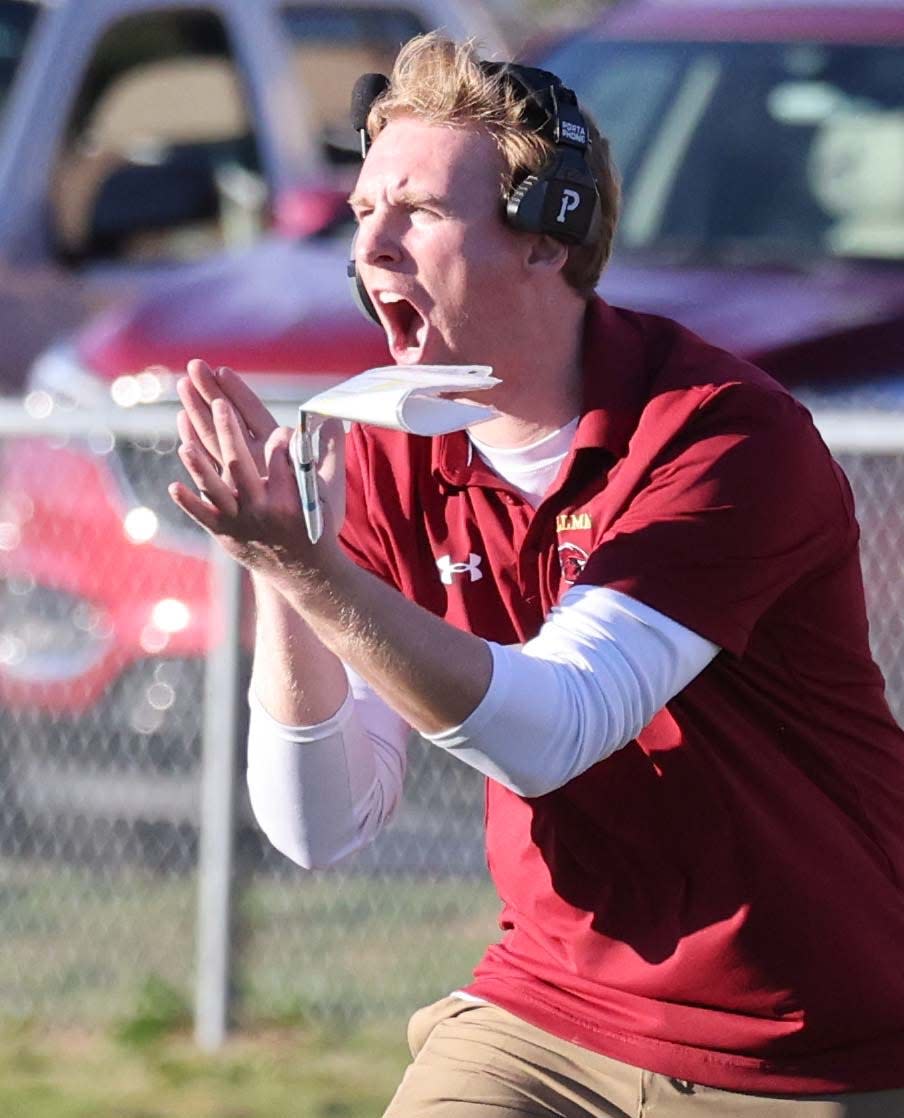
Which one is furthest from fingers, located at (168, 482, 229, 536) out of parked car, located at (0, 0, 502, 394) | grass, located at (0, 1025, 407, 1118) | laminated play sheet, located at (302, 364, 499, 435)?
parked car, located at (0, 0, 502, 394)

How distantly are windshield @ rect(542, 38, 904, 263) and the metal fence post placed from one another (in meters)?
1.78

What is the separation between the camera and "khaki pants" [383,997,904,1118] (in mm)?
2785

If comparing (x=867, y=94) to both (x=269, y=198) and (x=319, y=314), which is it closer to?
(x=319, y=314)

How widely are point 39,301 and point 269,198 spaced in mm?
1131

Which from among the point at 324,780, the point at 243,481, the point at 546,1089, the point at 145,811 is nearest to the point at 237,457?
the point at 243,481

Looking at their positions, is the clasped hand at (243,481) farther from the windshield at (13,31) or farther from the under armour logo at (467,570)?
the windshield at (13,31)

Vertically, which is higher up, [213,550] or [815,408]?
[815,408]

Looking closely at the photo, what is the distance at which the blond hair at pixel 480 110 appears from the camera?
111 inches

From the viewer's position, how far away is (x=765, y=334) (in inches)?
227

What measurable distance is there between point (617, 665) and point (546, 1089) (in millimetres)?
617

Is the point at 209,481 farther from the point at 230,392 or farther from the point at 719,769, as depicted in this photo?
the point at 719,769

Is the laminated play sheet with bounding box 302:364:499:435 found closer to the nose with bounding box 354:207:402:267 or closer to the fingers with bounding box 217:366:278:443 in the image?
the fingers with bounding box 217:366:278:443

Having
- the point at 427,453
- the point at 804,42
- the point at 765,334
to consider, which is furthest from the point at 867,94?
the point at 427,453

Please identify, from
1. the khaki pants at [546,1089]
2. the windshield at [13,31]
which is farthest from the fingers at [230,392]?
the windshield at [13,31]
